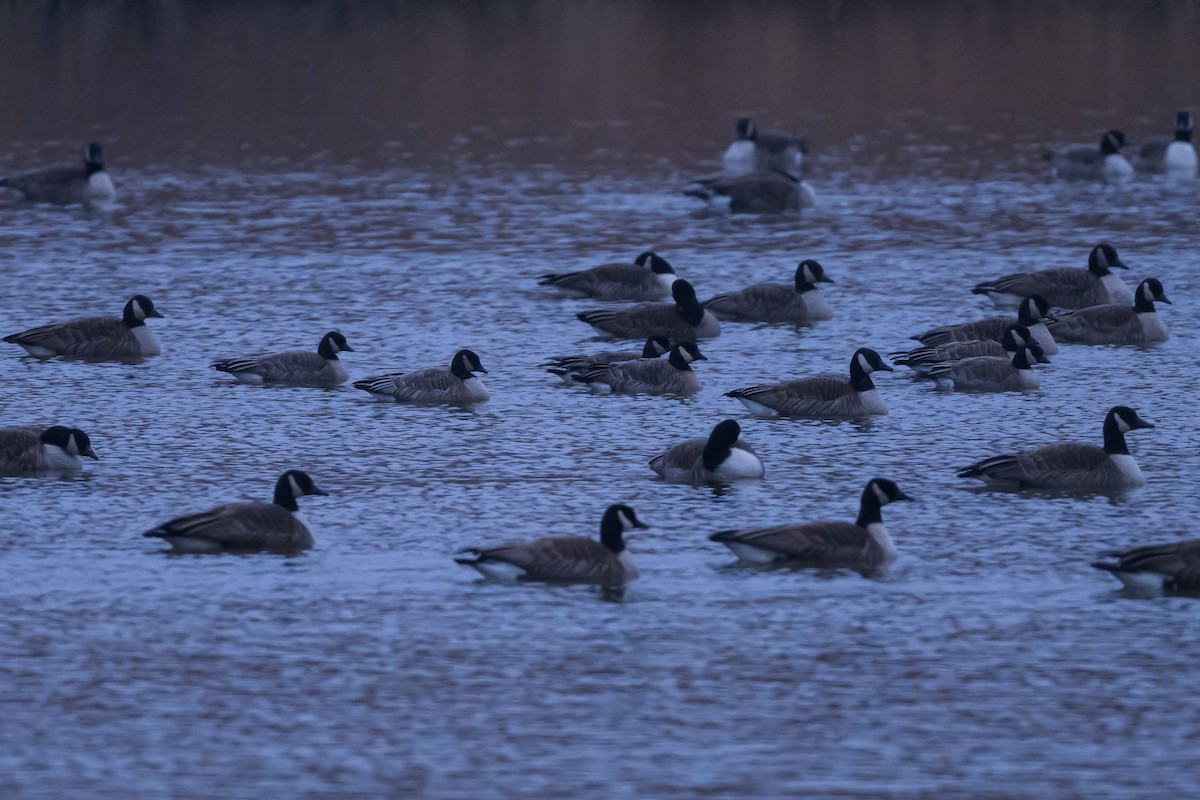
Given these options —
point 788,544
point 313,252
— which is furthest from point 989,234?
point 788,544

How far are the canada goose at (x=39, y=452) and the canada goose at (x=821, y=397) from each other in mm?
6849

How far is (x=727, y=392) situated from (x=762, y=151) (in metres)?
21.8

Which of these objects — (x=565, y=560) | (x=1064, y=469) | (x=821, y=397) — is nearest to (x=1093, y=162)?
(x=821, y=397)

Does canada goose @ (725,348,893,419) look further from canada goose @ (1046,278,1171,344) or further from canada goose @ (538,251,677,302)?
canada goose @ (538,251,677,302)

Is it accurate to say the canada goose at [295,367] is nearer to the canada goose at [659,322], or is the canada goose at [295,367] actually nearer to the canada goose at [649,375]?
the canada goose at [649,375]

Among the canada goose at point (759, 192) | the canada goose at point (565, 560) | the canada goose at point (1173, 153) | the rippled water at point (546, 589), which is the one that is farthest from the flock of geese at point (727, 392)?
the canada goose at point (1173, 153)

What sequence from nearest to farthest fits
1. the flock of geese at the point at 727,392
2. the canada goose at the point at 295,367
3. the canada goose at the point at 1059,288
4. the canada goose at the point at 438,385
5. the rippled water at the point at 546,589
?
the rippled water at the point at 546,589
the flock of geese at the point at 727,392
the canada goose at the point at 438,385
the canada goose at the point at 295,367
the canada goose at the point at 1059,288

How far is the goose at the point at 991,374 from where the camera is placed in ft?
76.9

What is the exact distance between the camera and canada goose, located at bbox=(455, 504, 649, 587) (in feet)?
51.6

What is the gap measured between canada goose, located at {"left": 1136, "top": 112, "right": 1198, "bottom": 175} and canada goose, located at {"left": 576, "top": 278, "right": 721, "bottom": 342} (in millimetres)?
19343

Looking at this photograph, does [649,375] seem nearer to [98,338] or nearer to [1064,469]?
[1064,469]

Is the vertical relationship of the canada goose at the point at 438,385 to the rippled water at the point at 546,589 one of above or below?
above

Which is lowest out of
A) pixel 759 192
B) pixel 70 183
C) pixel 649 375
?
pixel 649 375

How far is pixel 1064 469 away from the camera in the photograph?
61.8 feet
